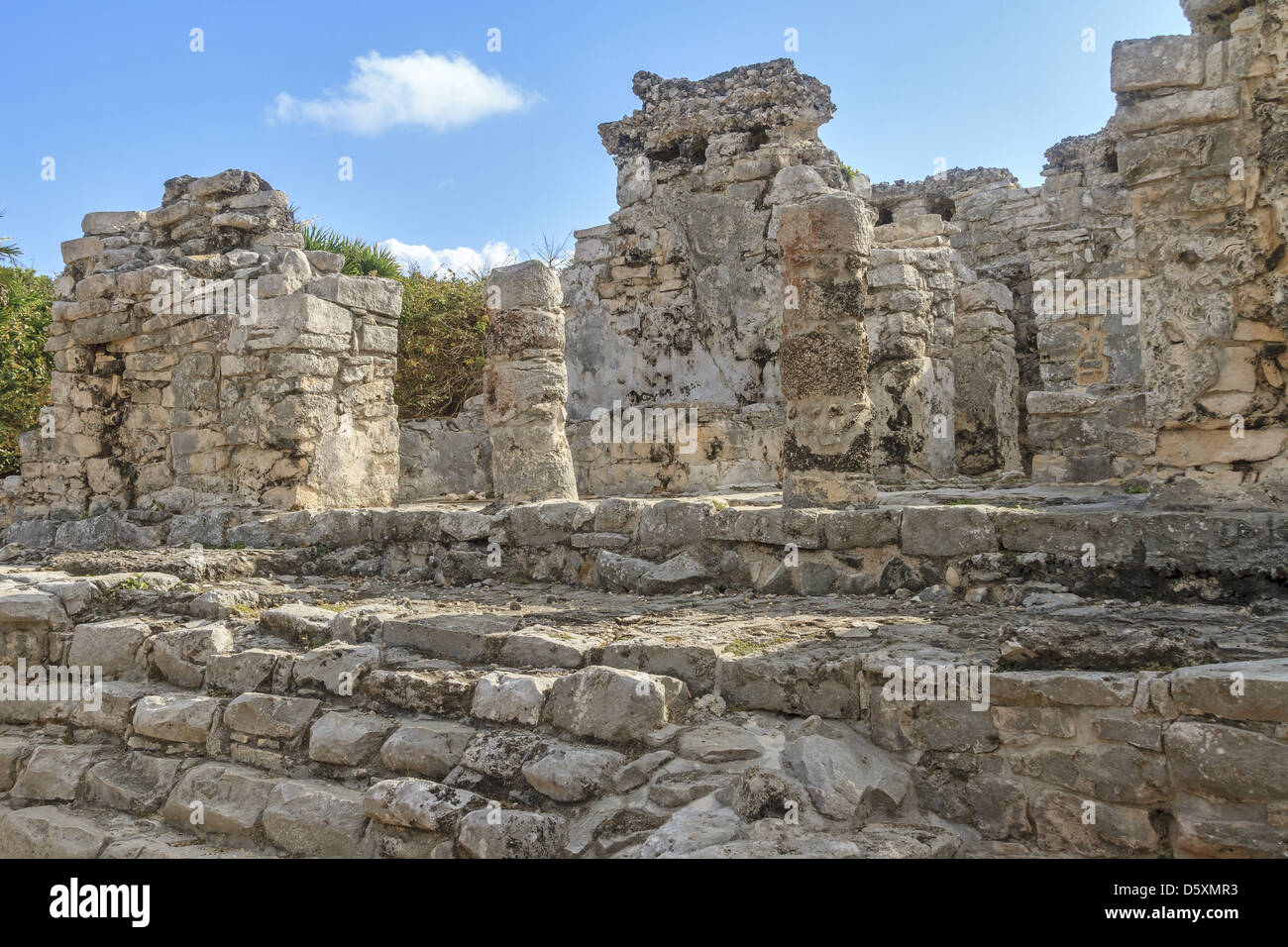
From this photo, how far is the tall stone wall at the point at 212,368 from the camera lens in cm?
767

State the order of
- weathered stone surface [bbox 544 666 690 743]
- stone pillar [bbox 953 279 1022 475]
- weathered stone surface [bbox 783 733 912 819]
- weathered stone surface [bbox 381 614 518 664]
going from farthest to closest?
1. stone pillar [bbox 953 279 1022 475]
2. weathered stone surface [bbox 381 614 518 664]
3. weathered stone surface [bbox 544 666 690 743]
4. weathered stone surface [bbox 783 733 912 819]

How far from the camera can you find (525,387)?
24.7ft

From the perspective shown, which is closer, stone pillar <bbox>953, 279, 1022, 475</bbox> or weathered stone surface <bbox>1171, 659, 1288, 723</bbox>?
weathered stone surface <bbox>1171, 659, 1288, 723</bbox>

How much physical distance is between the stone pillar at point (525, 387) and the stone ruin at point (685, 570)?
0.03 meters

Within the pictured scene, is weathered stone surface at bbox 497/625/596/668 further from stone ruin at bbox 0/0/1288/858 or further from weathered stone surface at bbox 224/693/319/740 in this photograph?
weathered stone surface at bbox 224/693/319/740

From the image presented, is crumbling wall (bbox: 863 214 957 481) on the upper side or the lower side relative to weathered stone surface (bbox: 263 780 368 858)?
upper

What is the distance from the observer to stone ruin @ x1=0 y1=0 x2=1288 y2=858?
10.9 feet

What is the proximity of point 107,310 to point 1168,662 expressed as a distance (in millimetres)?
8592

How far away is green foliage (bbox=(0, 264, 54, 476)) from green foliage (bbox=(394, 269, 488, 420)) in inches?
188

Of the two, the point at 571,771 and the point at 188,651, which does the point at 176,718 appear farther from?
the point at 571,771

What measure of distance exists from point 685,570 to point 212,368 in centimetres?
479

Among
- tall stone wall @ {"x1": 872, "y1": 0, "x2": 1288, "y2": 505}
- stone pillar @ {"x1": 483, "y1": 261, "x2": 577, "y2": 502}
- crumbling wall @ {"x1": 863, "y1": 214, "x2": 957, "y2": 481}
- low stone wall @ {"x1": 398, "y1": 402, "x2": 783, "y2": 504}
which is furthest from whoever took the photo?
low stone wall @ {"x1": 398, "y1": 402, "x2": 783, "y2": 504}

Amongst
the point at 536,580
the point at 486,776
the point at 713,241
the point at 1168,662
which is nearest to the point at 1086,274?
the point at 713,241

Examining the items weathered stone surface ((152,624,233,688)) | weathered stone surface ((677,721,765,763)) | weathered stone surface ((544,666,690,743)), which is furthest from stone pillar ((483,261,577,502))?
weathered stone surface ((677,721,765,763))
